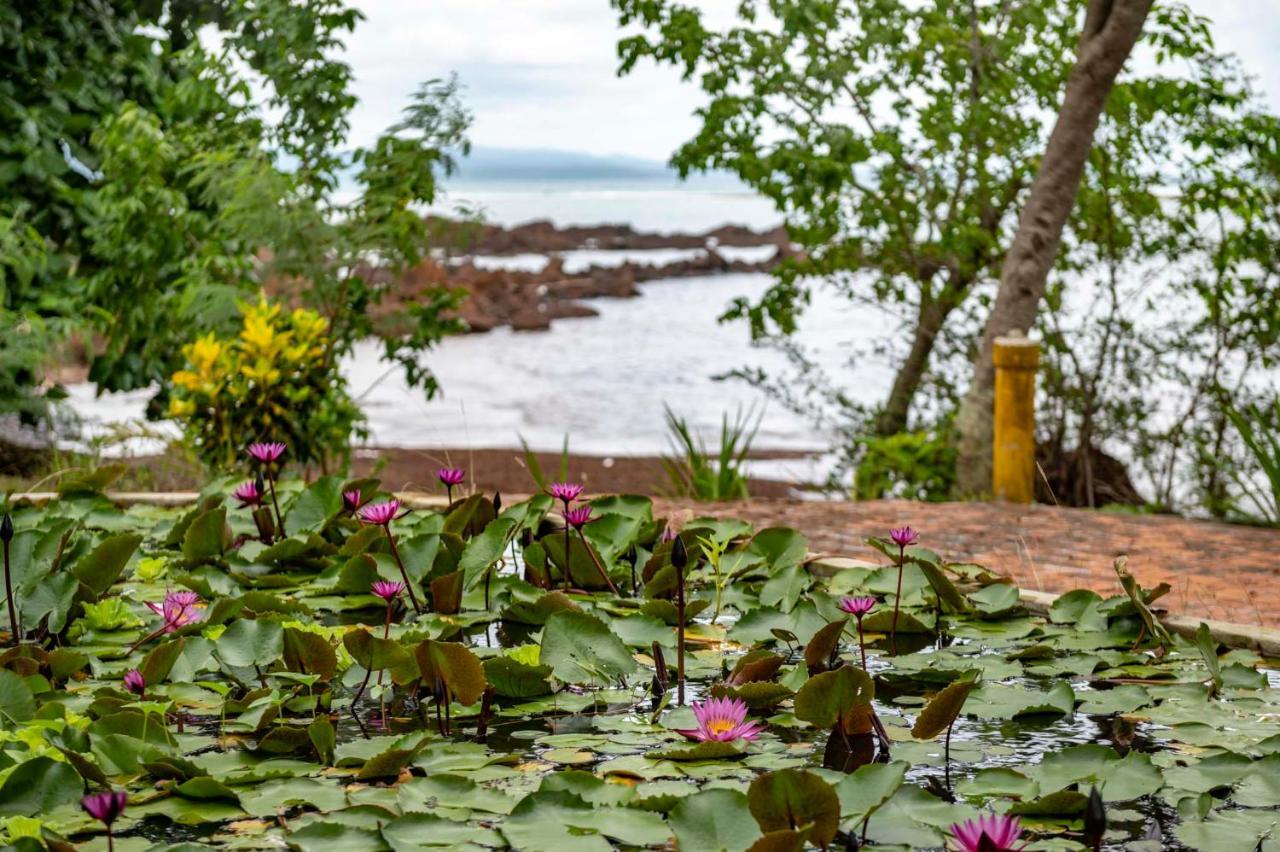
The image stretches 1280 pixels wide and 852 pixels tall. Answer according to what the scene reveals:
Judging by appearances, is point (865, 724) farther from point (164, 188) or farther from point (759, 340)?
point (759, 340)

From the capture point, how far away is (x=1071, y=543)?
3781 mm

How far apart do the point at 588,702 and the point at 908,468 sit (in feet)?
12.8

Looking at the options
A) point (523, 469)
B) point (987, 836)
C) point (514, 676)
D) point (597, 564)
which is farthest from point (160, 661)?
point (523, 469)

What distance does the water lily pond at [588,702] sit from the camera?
4.72ft

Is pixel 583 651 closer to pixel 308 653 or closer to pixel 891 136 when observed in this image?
pixel 308 653

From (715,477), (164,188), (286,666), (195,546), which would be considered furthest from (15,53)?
(286,666)

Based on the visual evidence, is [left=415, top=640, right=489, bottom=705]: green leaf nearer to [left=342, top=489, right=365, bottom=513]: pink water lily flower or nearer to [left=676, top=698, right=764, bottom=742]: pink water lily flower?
[left=676, top=698, right=764, bottom=742]: pink water lily flower

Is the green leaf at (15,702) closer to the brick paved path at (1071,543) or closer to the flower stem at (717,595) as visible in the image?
the flower stem at (717,595)

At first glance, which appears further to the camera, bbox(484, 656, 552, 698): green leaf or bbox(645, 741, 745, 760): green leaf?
bbox(484, 656, 552, 698): green leaf

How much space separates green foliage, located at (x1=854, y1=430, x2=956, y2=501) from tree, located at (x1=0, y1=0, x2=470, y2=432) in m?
1.89

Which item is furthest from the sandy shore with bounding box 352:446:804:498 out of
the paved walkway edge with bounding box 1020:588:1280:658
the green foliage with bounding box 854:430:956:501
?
the paved walkway edge with bounding box 1020:588:1280:658

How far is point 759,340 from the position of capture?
712 centimetres

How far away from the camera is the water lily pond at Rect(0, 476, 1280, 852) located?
1.44 metres

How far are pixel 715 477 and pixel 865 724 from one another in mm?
3464
